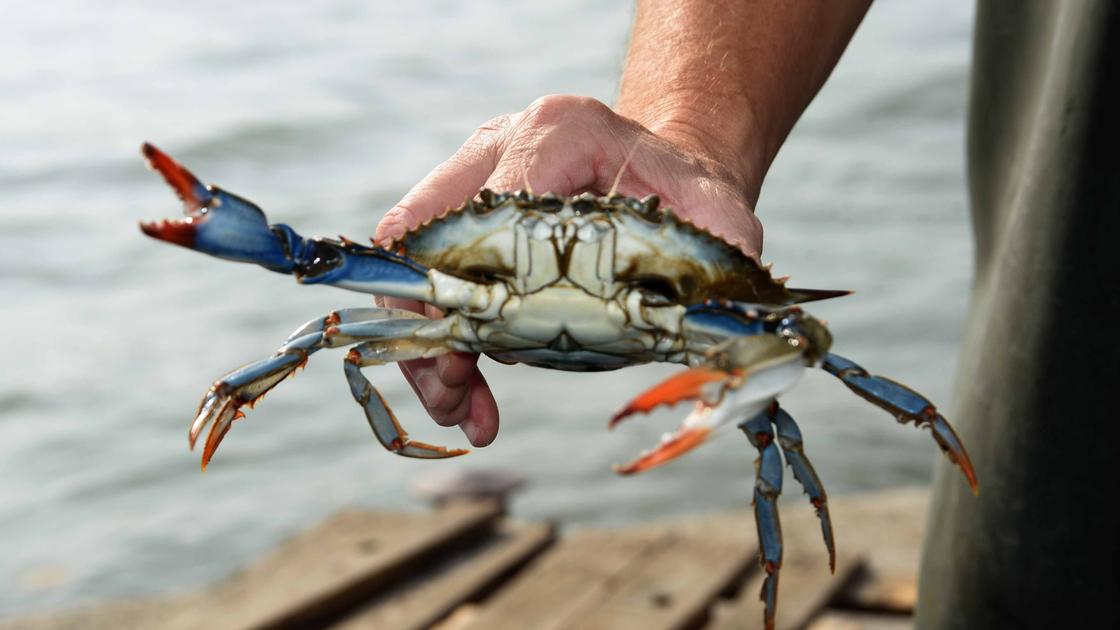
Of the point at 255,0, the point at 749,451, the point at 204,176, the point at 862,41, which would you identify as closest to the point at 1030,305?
the point at 749,451

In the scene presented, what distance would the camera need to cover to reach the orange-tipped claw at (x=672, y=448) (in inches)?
59.5

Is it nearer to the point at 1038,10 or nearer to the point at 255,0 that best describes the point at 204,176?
the point at 255,0

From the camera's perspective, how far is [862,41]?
14656mm

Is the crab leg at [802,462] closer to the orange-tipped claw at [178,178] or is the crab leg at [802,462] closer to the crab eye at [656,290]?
the crab eye at [656,290]

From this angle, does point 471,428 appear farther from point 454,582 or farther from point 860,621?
point 860,621

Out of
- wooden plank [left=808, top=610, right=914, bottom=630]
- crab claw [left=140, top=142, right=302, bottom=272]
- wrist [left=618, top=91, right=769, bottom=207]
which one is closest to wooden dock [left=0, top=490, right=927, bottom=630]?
wooden plank [left=808, top=610, right=914, bottom=630]

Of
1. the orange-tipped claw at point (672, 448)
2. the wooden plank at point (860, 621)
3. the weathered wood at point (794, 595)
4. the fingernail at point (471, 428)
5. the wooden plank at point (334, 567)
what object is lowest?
the wooden plank at point (860, 621)

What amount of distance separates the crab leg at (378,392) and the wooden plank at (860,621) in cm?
242

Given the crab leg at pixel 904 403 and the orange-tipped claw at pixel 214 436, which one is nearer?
the crab leg at pixel 904 403

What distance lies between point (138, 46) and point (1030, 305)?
14881mm

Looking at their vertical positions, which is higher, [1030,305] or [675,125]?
[675,125]

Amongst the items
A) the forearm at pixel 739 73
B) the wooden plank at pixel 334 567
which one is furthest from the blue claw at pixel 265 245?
the wooden plank at pixel 334 567

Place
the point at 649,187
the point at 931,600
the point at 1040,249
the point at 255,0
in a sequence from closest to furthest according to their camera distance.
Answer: the point at 649,187, the point at 1040,249, the point at 931,600, the point at 255,0

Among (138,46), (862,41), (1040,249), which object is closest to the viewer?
(1040,249)
